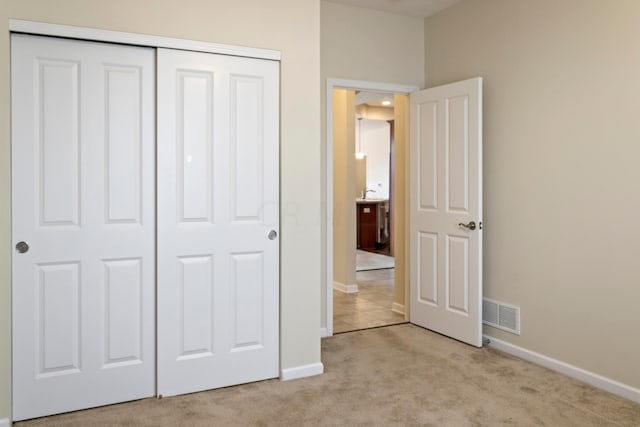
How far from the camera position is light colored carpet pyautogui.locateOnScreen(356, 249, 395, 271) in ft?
25.7

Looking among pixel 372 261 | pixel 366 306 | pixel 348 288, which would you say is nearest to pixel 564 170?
pixel 366 306

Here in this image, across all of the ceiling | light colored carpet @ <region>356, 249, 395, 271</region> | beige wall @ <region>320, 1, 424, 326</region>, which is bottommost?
light colored carpet @ <region>356, 249, 395, 271</region>

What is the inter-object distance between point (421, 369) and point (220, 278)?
1.51 metres

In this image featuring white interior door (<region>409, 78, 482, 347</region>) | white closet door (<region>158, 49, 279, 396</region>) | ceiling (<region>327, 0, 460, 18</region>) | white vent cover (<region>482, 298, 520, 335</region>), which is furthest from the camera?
ceiling (<region>327, 0, 460, 18</region>)

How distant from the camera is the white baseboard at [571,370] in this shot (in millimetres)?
2921

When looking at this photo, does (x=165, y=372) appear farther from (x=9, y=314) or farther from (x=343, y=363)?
(x=343, y=363)

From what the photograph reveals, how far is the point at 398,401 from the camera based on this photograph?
2857 mm

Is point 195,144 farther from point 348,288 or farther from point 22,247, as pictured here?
point 348,288

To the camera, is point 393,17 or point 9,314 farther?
point 393,17

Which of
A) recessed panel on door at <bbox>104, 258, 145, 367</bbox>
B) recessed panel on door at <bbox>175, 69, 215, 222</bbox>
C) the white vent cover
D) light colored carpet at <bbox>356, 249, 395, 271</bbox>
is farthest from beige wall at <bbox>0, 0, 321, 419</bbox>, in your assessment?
light colored carpet at <bbox>356, 249, 395, 271</bbox>

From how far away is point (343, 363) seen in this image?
11.5 ft

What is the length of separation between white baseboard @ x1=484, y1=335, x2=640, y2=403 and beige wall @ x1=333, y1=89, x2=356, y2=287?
7.68 ft

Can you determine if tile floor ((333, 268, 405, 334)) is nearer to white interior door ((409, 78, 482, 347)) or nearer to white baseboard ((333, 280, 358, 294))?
white baseboard ((333, 280, 358, 294))

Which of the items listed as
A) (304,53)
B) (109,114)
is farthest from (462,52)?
(109,114)
